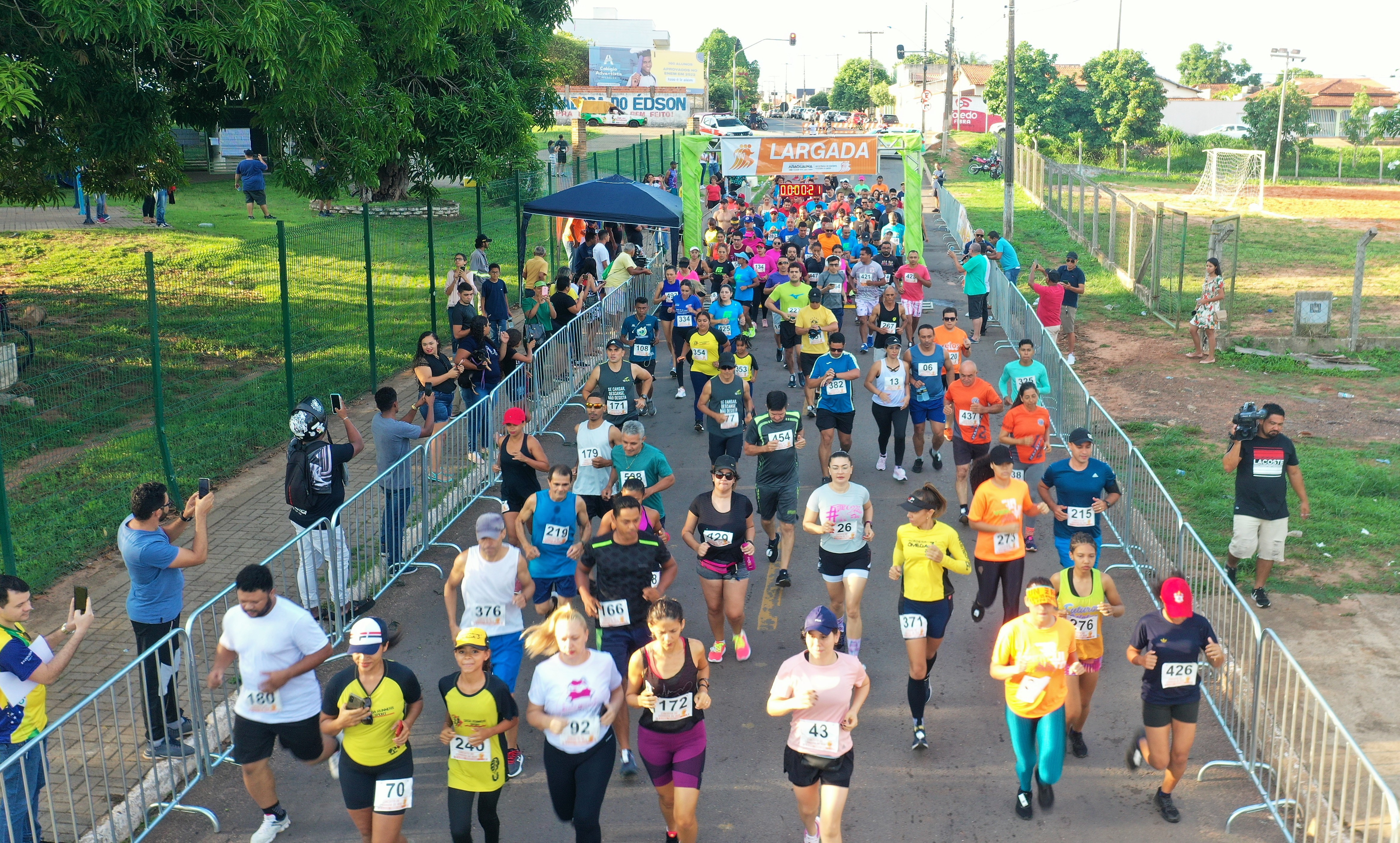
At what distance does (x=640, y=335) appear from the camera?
15.5 metres

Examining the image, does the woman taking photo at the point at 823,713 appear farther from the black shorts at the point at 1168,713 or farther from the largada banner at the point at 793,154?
the largada banner at the point at 793,154

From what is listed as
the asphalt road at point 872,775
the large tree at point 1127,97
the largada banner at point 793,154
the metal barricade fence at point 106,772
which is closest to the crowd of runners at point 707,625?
the asphalt road at point 872,775

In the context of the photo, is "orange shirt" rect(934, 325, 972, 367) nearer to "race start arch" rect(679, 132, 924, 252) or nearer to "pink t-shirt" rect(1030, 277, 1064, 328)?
"pink t-shirt" rect(1030, 277, 1064, 328)

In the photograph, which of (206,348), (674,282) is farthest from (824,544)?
(206,348)

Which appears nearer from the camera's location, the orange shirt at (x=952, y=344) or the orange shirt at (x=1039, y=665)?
the orange shirt at (x=1039, y=665)

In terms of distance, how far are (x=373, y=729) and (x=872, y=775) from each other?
3.30 metres

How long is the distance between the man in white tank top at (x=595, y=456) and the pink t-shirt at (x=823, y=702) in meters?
3.90

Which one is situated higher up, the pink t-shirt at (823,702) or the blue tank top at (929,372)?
the blue tank top at (929,372)

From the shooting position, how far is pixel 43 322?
1588cm

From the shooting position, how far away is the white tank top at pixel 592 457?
10117 mm

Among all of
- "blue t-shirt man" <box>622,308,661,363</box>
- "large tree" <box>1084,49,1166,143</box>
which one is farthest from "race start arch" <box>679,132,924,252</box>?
"large tree" <box>1084,49,1166,143</box>

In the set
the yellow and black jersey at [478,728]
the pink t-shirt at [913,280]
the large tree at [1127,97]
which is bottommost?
the yellow and black jersey at [478,728]

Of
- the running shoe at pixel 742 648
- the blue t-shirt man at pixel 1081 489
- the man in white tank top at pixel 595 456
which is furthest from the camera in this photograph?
the man in white tank top at pixel 595 456

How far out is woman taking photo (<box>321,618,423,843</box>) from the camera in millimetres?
6012
